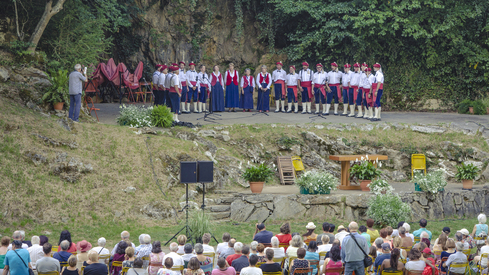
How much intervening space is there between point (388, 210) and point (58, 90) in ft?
30.0

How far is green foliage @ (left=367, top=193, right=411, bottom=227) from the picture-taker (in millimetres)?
11281

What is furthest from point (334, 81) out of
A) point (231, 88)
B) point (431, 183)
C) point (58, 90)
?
point (58, 90)

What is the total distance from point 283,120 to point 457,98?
9.24m

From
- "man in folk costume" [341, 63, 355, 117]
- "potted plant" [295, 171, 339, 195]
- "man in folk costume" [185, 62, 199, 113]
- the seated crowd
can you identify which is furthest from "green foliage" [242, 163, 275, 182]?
"man in folk costume" [341, 63, 355, 117]

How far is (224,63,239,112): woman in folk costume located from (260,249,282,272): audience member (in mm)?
12919

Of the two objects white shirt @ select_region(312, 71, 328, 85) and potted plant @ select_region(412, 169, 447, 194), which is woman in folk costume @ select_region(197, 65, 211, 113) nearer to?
white shirt @ select_region(312, 71, 328, 85)

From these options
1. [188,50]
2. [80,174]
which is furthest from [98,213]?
[188,50]

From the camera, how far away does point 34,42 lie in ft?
45.6

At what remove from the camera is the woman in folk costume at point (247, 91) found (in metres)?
18.7

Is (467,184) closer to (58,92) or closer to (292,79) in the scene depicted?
(292,79)

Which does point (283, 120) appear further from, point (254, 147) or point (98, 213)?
point (98, 213)

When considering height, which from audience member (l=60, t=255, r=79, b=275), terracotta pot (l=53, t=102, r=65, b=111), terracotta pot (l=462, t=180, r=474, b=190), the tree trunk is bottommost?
terracotta pot (l=462, t=180, r=474, b=190)

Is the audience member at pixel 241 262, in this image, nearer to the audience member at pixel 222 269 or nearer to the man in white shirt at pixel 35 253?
the audience member at pixel 222 269

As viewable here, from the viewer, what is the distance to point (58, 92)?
13.3 m
